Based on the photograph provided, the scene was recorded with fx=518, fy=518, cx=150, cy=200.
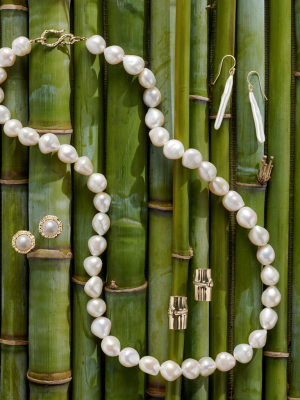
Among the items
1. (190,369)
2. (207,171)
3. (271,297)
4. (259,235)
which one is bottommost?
(190,369)

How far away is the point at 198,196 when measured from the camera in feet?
2.82

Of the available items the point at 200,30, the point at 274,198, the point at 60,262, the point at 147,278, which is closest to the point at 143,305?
the point at 147,278

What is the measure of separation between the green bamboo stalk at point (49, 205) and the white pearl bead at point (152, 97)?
0.43ft

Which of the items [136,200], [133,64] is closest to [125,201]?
[136,200]

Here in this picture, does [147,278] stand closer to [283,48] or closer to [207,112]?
[207,112]

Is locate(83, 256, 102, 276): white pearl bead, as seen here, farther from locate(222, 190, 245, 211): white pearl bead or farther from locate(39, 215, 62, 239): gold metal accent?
locate(222, 190, 245, 211): white pearl bead

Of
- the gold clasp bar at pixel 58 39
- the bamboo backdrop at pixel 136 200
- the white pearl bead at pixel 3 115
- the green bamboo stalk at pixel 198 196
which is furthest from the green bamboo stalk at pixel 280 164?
the white pearl bead at pixel 3 115

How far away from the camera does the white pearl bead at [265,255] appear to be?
0.84 metres

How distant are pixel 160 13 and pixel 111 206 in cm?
33

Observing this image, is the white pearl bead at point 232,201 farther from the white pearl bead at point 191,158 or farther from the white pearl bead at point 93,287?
the white pearl bead at point 93,287

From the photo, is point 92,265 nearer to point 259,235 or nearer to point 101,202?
point 101,202

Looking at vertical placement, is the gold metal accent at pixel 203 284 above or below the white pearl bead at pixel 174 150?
below

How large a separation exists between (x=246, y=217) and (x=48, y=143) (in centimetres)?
33

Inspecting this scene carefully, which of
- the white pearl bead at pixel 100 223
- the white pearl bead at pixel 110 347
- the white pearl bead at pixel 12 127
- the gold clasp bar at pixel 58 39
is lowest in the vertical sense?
the white pearl bead at pixel 110 347
